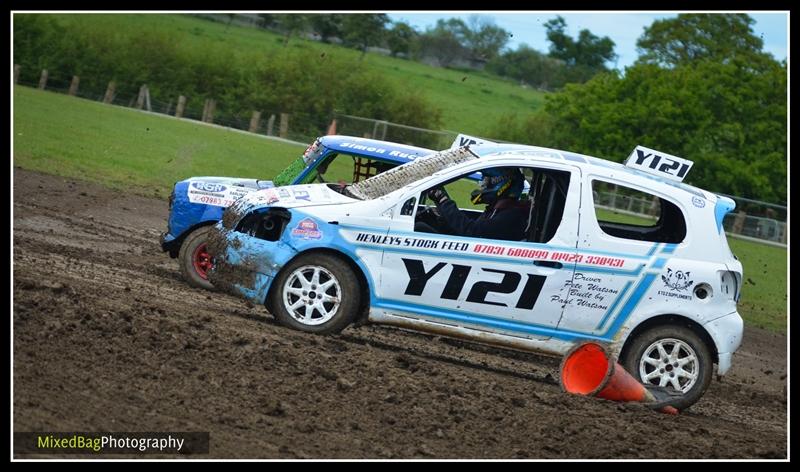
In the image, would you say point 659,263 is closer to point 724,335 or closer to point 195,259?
point 724,335

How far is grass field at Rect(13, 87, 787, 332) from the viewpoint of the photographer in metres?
22.8

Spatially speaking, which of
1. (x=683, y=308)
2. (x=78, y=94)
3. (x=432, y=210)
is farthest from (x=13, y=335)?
(x=78, y=94)

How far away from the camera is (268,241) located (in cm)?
1046

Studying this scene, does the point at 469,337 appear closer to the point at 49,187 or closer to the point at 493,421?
the point at 493,421

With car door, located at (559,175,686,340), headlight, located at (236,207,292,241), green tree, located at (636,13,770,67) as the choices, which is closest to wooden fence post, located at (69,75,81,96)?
green tree, located at (636,13,770,67)

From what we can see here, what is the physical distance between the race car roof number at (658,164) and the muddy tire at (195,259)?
4.42 m

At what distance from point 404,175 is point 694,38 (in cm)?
7171

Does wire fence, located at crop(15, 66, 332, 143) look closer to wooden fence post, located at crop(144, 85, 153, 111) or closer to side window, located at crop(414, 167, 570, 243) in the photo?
wooden fence post, located at crop(144, 85, 153, 111)

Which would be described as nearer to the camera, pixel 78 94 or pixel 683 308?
pixel 683 308

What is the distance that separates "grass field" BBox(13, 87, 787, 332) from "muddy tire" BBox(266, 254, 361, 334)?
28.1ft

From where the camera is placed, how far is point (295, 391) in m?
8.38

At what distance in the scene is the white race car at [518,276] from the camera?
10320 mm

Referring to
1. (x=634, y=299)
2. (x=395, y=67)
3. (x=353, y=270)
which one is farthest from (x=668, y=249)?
(x=395, y=67)

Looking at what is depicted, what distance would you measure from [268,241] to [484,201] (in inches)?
84.1
